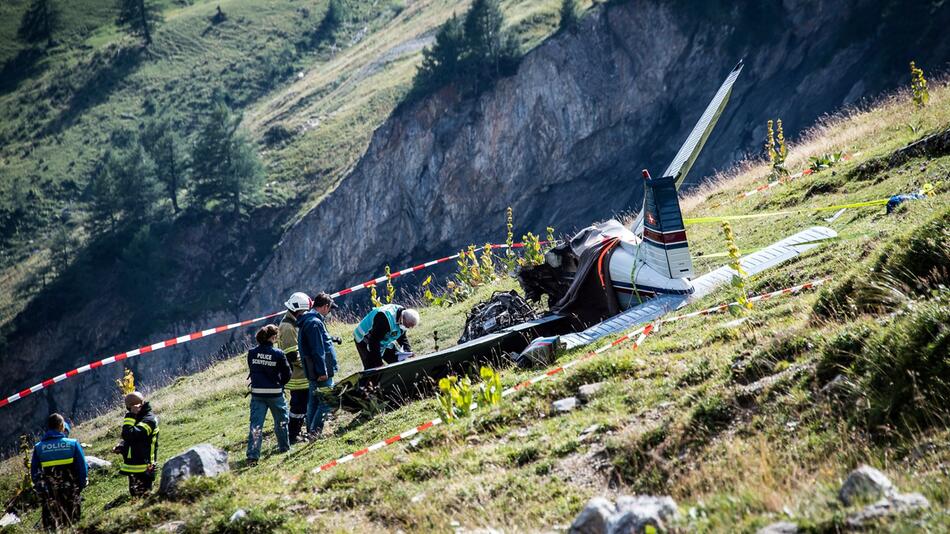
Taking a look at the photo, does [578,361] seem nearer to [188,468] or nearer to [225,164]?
[188,468]

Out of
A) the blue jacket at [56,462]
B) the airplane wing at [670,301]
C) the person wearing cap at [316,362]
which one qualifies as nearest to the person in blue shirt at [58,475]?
the blue jacket at [56,462]

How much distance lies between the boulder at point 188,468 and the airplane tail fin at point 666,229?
6.90 metres

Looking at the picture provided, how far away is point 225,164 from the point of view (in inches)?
2707

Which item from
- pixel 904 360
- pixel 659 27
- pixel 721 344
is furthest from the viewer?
pixel 659 27

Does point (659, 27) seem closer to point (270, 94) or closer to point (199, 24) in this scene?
point (270, 94)

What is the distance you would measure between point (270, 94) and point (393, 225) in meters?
40.2

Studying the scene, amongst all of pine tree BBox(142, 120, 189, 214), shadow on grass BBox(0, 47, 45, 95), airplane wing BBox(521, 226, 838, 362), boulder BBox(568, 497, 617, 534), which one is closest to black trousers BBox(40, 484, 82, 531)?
airplane wing BBox(521, 226, 838, 362)

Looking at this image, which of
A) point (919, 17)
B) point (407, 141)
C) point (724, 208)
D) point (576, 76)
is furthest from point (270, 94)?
point (724, 208)

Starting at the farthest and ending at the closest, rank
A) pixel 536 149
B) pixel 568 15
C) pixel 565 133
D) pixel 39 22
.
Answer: pixel 39 22
pixel 536 149
pixel 568 15
pixel 565 133

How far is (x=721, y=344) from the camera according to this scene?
9398 millimetres

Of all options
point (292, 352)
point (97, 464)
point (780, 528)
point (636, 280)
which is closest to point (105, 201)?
point (97, 464)

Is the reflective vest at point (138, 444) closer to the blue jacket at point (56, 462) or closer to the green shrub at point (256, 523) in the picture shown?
the blue jacket at point (56, 462)

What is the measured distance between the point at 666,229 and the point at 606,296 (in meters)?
1.86

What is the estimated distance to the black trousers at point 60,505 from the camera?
38.8ft
